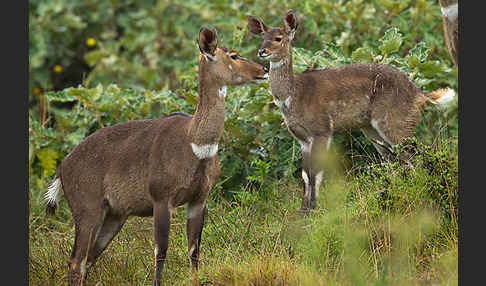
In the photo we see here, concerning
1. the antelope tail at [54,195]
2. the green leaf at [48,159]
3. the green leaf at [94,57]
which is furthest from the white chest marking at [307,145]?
the green leaf at [94,57]

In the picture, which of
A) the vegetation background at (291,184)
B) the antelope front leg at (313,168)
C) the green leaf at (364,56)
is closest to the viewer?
the vegetation background at (291,184)

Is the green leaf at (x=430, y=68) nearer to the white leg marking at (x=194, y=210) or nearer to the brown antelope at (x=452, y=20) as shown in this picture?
the brown antelope at (x=452, y=20)

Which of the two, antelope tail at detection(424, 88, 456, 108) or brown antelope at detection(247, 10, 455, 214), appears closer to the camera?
brown antelope at detection(247, 10, 455, 214)

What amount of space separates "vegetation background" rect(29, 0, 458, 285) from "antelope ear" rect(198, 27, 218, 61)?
1481mm

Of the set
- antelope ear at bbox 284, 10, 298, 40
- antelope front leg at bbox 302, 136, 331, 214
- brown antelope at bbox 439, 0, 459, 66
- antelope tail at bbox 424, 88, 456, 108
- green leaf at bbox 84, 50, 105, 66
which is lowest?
green leaf at bbox 84, 50, 105, 66

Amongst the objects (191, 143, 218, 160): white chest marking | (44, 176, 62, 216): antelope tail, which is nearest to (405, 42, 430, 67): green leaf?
(191, 143, 218, 160): white chest marking

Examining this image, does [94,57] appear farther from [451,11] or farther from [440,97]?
[451,11]

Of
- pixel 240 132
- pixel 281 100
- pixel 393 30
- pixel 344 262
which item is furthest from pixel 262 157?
pixel 344 262

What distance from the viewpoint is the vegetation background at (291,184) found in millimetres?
5242

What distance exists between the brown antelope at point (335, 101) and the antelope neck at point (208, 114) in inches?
43.2

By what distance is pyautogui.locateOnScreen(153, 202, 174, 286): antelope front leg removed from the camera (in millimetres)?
5391

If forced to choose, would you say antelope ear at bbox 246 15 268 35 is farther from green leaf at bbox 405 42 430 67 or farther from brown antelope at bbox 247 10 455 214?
green leaf at bbox 405 42 430 67

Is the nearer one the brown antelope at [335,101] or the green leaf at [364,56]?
the brown antelope at [335,101]

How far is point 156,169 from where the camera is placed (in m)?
5.51
